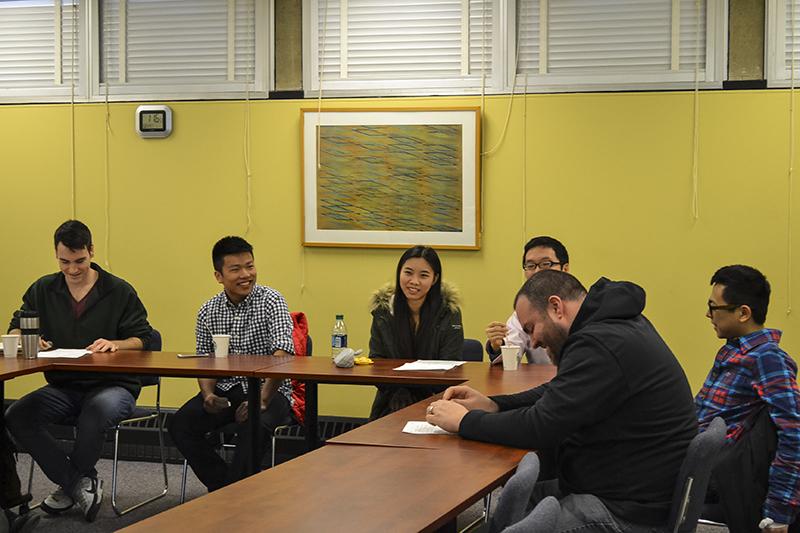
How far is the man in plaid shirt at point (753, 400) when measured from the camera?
11.0 ft

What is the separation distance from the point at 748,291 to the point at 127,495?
3.39 m

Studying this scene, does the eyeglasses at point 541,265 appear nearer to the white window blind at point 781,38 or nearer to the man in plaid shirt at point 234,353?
the man in plaid shirt at point 234,353

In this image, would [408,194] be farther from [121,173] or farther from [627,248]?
[121,173]

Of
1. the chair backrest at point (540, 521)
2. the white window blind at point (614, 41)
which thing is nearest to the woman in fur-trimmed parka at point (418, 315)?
the white window blind at point (614, 41)

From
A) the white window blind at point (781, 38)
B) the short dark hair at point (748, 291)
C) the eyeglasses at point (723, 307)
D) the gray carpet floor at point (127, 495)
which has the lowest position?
the gray carpet floor at point (127, 495)

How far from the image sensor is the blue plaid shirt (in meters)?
3.36

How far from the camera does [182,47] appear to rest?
6570 millimetres

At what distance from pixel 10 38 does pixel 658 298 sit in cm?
453

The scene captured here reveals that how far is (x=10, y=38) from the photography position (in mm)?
6762

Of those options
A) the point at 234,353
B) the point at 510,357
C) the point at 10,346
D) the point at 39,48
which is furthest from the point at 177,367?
the point at 39,48

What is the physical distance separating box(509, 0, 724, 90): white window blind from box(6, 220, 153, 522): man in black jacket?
271cm

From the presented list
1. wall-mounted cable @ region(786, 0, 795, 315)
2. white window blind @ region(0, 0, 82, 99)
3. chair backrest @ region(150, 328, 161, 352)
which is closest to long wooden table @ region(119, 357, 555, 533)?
chair backrest @ region(150, 328, 161, 352)

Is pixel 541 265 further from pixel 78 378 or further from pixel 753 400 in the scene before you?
pixel 78 378

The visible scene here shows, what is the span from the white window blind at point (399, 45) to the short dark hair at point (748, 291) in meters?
2.69
